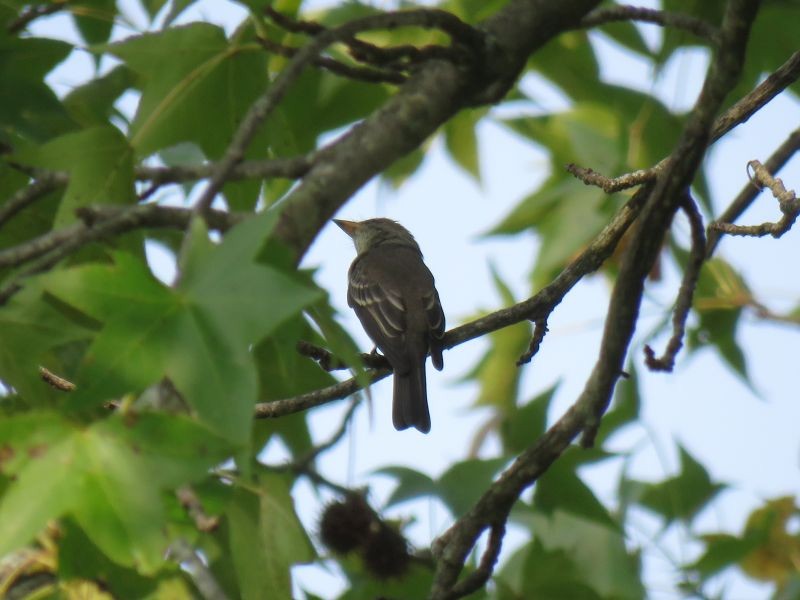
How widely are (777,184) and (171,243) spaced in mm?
3036

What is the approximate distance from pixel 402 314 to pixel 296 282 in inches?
178

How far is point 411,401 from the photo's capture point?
596 cm

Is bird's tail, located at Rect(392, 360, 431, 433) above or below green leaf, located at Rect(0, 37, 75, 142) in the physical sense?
below

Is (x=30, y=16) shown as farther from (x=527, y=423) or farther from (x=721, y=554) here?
(x=721, y=554)

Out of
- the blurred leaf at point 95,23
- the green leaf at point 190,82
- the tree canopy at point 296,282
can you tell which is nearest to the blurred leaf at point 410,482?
the tree canopy at point 296,282

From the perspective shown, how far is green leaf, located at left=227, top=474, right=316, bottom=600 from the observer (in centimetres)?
338

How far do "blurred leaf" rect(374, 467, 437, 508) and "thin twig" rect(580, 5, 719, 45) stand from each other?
204 cm

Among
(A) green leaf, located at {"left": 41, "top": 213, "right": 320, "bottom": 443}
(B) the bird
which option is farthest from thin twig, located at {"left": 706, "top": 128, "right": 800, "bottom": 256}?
(A) green leaf, located at {"left": 41, "top": 213, "right": 320, "bottom": 443}

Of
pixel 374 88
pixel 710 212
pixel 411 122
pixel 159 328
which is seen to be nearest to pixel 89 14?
pixel 374 88

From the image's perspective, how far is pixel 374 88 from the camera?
16.7 feet

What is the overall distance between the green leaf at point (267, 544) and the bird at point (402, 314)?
2.19 meters

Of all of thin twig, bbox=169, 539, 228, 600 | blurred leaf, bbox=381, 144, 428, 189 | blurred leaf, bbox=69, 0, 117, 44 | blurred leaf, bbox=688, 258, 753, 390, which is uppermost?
blurred leaf, bbox=381, 144, 428, 189

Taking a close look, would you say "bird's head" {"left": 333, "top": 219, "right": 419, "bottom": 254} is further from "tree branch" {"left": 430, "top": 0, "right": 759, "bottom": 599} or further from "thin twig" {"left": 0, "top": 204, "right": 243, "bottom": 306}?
"thin twig" {"left": 0, "top": 204, "right": 243, "bottom": 306}

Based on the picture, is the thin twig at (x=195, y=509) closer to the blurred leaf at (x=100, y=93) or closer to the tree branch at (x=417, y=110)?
the tree branch at (x=417, y=110)
